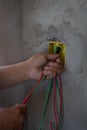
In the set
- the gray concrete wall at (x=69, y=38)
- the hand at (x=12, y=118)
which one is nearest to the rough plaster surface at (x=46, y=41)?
the gray concrete wall at (x=69, y=38)

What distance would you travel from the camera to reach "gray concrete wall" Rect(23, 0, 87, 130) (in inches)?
42.7

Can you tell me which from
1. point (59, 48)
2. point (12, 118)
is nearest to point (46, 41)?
point (59, 48)

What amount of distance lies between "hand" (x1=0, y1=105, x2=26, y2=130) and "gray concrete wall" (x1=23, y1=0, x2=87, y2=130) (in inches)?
10.7

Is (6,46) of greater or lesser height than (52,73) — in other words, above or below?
above

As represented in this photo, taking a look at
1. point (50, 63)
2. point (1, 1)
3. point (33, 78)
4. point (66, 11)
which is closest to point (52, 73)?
point (50, 63)

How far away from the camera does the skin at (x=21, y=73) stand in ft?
3.29

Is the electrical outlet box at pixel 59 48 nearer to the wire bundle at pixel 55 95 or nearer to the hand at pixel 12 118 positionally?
the wire bundle at pixel 55 95

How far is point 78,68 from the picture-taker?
1.11m

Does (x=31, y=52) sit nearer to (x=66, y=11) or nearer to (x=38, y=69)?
(x=38, y=69)

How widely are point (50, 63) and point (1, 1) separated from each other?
456 millimetres

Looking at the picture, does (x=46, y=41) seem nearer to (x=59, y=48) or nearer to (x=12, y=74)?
(x=59, y=48)

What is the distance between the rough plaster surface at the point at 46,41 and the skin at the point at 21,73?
7cm

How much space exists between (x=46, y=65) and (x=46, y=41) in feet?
0.43

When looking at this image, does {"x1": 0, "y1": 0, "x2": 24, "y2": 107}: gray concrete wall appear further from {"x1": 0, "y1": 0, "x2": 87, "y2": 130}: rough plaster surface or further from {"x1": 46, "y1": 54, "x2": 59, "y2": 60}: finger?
{"x1": 46, "y1": 54, "x2": 59, "y2": 60}: finger
